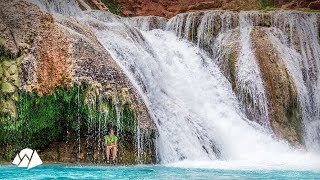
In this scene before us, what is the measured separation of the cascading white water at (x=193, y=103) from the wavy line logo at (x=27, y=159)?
3414 mm

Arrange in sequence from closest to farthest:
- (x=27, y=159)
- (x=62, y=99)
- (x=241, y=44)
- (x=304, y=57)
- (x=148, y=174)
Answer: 1. (x=148, y=174)
2. (x=27, y=159)
3. (x=62, y=99)
4. (x=241, y=44)
5. (x=304, y=57)

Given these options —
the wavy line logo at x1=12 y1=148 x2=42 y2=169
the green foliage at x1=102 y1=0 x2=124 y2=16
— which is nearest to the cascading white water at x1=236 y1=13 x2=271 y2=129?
the wavy line logo at x1=12 y1=148 x2=42 y2=169

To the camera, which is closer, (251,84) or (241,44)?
(251,84)

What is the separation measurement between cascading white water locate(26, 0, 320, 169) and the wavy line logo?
134 inches

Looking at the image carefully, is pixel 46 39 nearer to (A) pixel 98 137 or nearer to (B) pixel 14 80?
(B) pixel 14 80

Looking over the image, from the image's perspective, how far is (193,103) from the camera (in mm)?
17969

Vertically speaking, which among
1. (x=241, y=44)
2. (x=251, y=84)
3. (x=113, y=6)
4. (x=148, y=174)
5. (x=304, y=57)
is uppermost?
(x=113, y=6)

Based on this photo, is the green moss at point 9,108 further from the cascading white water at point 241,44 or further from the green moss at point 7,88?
the cascading white water at point 241,44

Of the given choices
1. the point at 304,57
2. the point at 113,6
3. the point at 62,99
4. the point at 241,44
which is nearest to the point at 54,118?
the point at 62,99

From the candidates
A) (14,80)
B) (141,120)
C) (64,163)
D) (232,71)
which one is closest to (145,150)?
(141,120)

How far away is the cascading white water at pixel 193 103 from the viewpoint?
14672 mm

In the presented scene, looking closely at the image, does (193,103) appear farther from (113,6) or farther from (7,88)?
(113,6)

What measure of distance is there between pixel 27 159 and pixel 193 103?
7.21 metres

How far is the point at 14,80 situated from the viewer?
13094 mm
